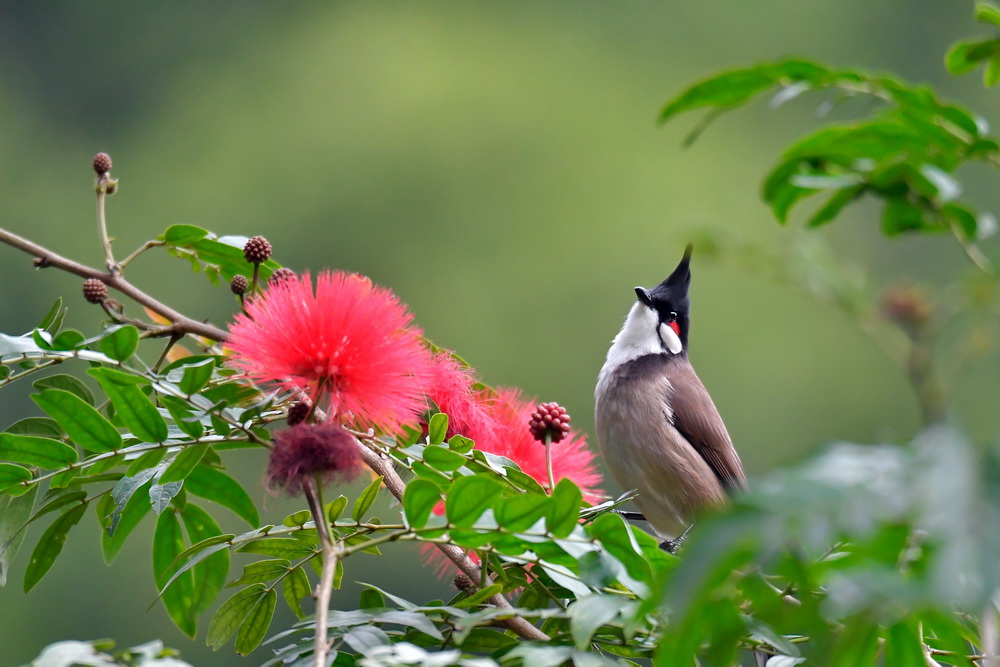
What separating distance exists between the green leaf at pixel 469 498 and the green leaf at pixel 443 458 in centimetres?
16

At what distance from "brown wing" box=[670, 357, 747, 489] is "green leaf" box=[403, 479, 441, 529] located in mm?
1869

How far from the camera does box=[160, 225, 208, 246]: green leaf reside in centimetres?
152

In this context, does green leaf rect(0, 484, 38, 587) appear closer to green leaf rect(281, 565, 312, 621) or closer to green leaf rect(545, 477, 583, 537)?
green leaf rect(281, 565, 312, 621)

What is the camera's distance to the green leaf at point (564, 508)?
99cm

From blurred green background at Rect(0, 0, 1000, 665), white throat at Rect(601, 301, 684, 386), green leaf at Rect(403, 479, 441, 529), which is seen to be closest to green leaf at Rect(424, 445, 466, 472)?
green leaf at Rect(403, 479, 441, 529)

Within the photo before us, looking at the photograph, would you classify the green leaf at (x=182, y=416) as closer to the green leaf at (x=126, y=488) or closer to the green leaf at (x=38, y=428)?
the green leaf at (x=126, y=488)

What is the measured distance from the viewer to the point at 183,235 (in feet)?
5.03

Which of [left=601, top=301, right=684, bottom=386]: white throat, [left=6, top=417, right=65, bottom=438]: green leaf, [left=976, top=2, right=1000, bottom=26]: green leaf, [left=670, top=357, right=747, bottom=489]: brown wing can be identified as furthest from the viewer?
[left=601, top=301, right=684, bottom=386]: white throat

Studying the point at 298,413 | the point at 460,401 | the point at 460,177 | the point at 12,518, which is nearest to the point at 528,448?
the point at 460,401

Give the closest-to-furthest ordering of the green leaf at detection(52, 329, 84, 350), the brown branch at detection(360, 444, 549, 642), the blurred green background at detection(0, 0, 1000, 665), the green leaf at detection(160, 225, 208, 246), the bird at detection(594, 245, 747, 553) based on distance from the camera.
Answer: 1. the brown branch at detection(360, 444, 549, 642)
2. the green leaf at detection(52, 329, 84, 350)
3. the green leaf at detection(160, 225, 208, 246)
4. the bird at detection(594, 245, 747, 553)
5. the blurred green background at detection(0, 0, 1000, 665)

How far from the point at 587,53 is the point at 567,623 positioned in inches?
837

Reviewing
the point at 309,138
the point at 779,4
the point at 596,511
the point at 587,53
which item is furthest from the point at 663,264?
the point at 596,511

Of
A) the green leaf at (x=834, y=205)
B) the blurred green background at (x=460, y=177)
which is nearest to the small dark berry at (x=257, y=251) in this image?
the green leaf at (x=834, y=205)

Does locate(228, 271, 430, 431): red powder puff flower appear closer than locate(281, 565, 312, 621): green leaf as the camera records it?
Yes
